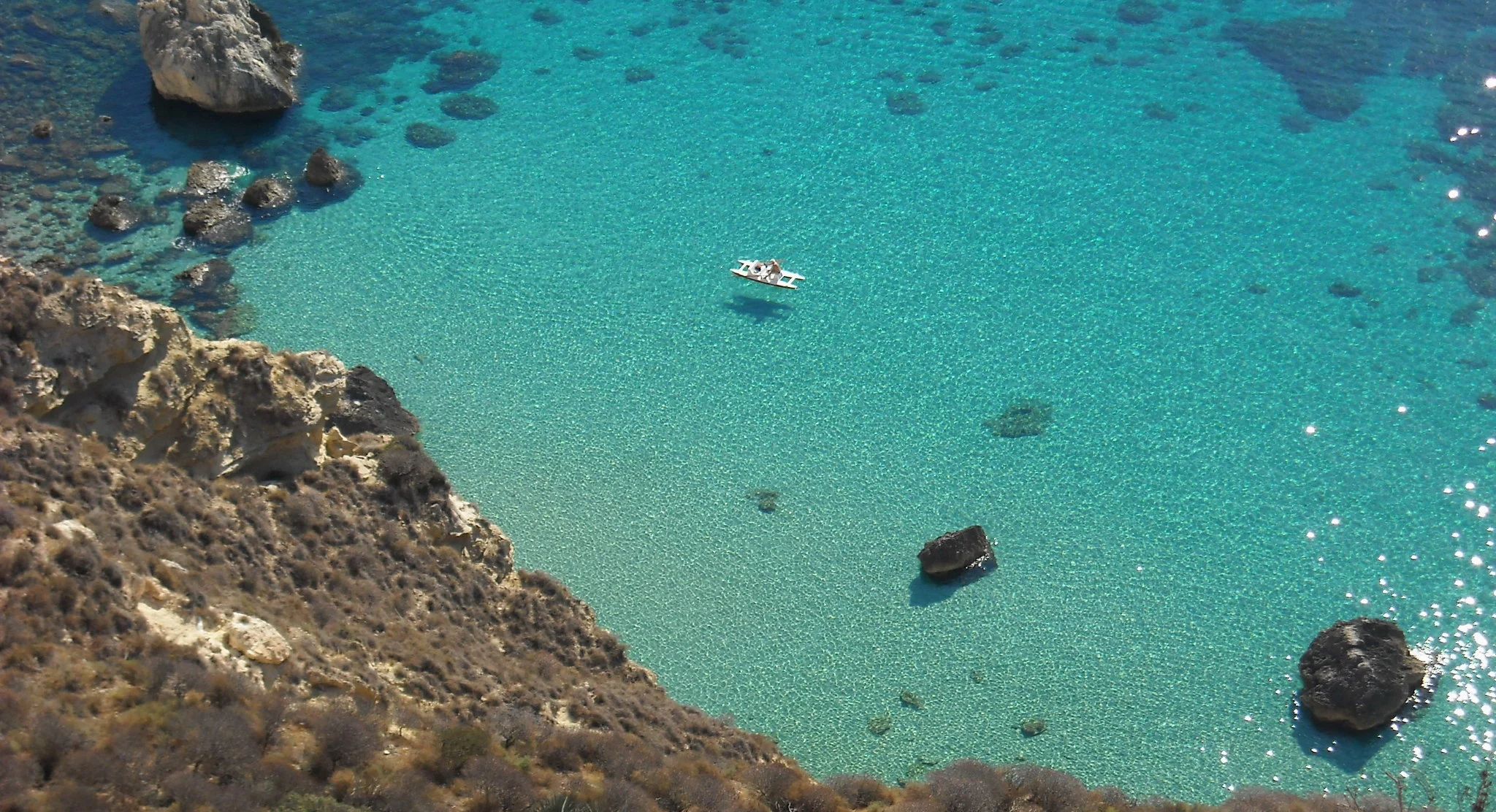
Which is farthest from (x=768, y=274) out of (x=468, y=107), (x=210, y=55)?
(x=210, y=55)

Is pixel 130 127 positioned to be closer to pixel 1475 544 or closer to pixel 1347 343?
pixel 1347 343

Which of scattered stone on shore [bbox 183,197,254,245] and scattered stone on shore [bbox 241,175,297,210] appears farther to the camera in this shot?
scattered stone on shore [bbox 241,175,297,210]

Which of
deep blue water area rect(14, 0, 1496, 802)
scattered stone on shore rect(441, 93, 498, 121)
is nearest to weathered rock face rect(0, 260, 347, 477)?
deep blue water area rect(14, 0, 1496, 802)

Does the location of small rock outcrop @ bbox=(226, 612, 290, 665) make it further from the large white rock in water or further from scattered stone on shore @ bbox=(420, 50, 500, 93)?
scattered stone on shore @ bbox=(420, 50, 500, 93)

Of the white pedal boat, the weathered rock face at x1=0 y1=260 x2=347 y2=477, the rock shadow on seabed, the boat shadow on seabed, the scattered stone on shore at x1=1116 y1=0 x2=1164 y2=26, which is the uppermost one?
the weathered rock face at x1=0 y1=260 x2=347 y2=477

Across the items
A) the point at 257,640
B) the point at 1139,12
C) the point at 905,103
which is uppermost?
the point at 257,640

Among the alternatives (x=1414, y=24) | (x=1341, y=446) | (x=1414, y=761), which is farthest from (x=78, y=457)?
(x=1414, y=24)

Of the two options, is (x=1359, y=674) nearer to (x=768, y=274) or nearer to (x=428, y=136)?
(x=768, y=274)
